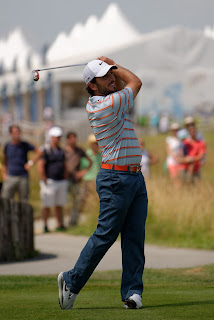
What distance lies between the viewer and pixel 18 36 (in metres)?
87.8

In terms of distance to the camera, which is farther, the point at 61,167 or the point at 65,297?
the point at 61,167

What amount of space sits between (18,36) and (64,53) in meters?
29.0

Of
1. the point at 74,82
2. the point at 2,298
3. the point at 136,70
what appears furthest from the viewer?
the point at 74,82

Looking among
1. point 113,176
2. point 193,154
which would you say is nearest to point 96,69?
point 113,176

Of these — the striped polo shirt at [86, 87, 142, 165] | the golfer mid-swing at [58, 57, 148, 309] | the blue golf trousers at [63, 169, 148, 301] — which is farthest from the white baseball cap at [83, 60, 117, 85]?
the blue golf trousers at [63, 169, 148, 301]

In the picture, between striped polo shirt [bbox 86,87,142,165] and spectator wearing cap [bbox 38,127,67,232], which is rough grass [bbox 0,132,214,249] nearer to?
spectator wearing cap [bbox 38,127,67,232]

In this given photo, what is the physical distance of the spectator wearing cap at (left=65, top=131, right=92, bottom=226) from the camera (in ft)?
49.3

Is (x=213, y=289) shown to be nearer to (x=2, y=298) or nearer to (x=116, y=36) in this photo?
(x=2, y=298)

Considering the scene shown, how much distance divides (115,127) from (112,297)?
1.70 meters

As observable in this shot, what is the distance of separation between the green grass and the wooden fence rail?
1.62 m

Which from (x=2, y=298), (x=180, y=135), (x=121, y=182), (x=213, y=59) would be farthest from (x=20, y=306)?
(x=213, y=59)

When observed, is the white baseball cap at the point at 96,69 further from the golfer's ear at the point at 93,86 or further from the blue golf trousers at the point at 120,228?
the blue golf trousers at the point at 120,228

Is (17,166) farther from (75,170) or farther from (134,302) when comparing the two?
(134,302)

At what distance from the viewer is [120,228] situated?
599 centimetres
